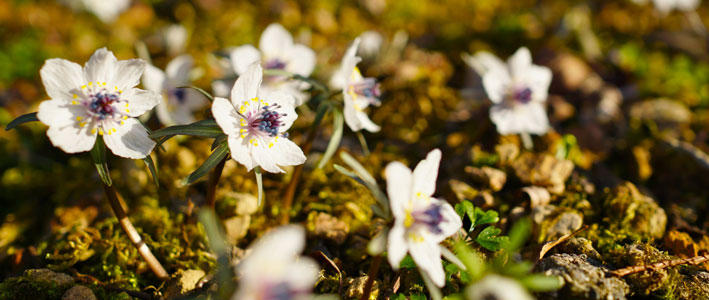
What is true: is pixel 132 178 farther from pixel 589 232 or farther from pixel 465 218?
pixel 589 232

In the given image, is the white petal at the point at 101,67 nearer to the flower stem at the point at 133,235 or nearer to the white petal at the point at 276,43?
the flower stem at the point at 133,235

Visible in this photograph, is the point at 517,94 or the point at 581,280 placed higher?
the point at 517,94

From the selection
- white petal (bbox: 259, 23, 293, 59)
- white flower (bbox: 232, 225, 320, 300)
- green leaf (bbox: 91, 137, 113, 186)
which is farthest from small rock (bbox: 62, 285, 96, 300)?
white petal (bbox: 259, 23, 293, 59)

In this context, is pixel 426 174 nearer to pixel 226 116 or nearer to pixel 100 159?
pixel 226 116

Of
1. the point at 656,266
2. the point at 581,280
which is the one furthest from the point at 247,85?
the point at 656,266

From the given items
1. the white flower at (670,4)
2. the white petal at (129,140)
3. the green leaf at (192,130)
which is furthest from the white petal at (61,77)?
the white flower at (670,4)

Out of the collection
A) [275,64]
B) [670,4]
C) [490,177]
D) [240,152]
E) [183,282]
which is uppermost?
[670,4]
